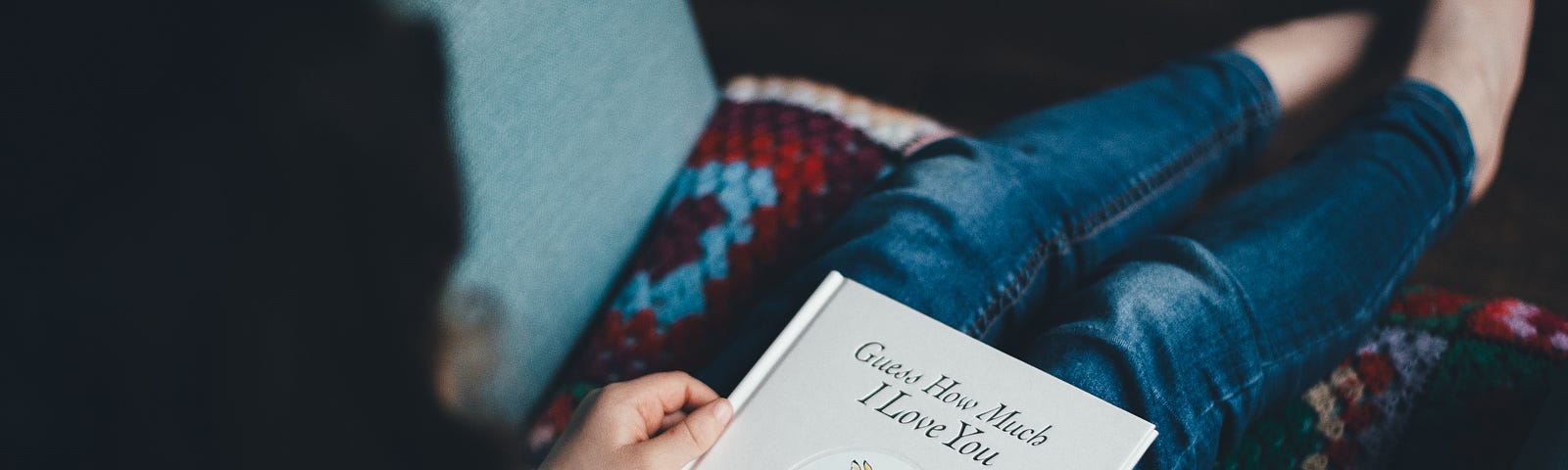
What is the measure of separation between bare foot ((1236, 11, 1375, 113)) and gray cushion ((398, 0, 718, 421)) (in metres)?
0.49

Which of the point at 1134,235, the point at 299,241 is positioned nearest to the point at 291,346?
the point at 299,241

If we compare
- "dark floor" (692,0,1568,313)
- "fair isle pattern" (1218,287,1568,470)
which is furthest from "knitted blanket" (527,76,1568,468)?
"dark floor" (692,0,1568,313)

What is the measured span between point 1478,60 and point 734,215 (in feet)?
2.01

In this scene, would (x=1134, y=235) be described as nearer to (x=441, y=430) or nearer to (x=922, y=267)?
(x=922, y=267)

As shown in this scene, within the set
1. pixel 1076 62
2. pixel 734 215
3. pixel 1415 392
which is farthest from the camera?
pixel 1076 62

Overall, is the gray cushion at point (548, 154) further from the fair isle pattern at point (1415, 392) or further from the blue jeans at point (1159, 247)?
the fair isle pattern at point (1415, 392)

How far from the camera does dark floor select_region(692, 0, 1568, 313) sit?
0.86 metres

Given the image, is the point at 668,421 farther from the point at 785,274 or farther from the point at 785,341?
the point at 785,274

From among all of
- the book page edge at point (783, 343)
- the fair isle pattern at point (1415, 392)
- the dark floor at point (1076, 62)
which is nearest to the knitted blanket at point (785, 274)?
the fair isle pattern at point (1415, 392)

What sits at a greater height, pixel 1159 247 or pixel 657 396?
pixel 1159 247

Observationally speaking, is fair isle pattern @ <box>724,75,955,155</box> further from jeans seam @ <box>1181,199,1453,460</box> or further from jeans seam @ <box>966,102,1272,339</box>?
jeans seam @ <box>1181,199,1453,460</box>

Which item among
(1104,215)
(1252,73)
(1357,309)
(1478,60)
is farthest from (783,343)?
(1478,60)

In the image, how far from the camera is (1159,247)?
548 millimetres

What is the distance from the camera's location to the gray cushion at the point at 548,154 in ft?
1.67
